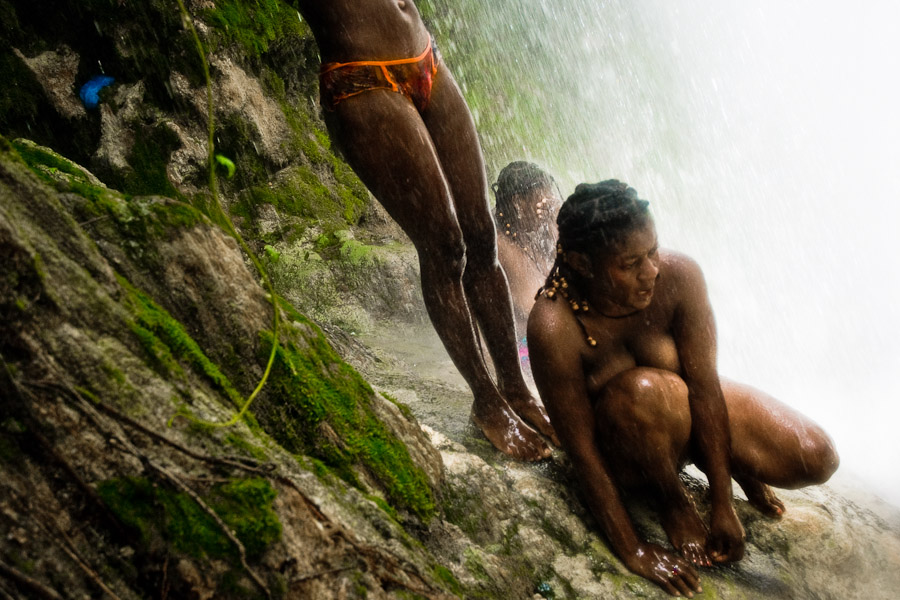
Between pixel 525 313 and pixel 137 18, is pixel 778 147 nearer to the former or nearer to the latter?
pixel 525 313

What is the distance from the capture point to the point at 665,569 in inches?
84.3

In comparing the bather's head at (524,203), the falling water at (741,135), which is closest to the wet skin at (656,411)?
the bather's head at (524,203)

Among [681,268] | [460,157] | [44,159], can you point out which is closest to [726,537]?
[681,268]

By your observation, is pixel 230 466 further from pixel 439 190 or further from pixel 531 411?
pixel 531 411

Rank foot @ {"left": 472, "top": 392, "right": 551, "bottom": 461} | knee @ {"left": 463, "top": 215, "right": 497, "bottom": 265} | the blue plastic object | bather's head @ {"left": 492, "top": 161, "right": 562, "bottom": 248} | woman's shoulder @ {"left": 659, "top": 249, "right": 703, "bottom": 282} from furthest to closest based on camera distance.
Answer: bather's head @ {"left": 492, "top": 161, "right": 562, "bottom": 248} → the blue plastic object → knee @ {"left": 463, "top": 215, "right": 497, "bottom": 265} → foot @ {"left": 472, "top": 392, "right": 551, "bottom": 461} → woman's shoulder @ {"left": 659, "top": 249, "right": 703, "bottom": 282}

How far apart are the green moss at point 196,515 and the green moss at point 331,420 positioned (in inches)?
16.6

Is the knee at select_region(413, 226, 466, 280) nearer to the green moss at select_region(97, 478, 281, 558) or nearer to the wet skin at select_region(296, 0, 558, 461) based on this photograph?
the wet skin at select_region(296, 0, 558, 461)

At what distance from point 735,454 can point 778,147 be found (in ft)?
47.1

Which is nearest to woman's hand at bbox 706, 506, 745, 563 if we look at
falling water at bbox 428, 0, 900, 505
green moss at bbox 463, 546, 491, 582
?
green moss at bbox 463, 546, 491, 582

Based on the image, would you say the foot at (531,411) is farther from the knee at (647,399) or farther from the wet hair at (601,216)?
the wet hair at (601,216)

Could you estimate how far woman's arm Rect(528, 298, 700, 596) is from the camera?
2.22 metres

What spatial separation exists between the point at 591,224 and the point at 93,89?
4.67 m

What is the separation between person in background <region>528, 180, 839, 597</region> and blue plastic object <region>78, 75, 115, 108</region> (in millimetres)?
4436

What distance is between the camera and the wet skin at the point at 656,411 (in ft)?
7.31
